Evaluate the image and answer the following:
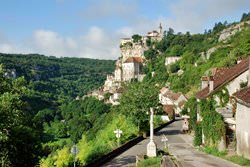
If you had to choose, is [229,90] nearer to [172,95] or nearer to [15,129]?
[15,129]

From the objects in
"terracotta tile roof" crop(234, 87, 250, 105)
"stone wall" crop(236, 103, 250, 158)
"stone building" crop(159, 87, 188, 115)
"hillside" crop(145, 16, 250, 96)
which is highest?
"hillside" crop(145, 16, 250, 96)

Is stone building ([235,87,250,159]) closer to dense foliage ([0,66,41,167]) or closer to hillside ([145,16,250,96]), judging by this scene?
dense foliage ([0,66,41,167])

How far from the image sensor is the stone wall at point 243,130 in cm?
2919

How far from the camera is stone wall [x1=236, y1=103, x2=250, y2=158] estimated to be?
1149 inches

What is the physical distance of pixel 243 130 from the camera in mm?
30500

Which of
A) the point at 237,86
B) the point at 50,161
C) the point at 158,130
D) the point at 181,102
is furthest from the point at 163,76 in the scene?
the point at 50,161

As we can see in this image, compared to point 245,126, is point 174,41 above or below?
above

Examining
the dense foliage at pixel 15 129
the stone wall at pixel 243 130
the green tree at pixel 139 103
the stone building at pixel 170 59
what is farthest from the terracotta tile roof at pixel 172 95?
the dense foliage at pixel 15 129

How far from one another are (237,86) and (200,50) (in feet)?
386

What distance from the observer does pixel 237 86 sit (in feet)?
126

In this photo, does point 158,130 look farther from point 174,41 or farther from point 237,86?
point 174,41

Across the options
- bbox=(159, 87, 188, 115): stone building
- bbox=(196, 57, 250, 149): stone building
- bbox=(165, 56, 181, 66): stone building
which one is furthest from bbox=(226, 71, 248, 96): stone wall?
bbox=(165, 56, 181, 66): stone building

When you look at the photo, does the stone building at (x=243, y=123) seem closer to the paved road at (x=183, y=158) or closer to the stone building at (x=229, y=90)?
the paved road at (x=183, y=158)

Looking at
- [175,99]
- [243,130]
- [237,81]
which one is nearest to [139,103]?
[237,81]
